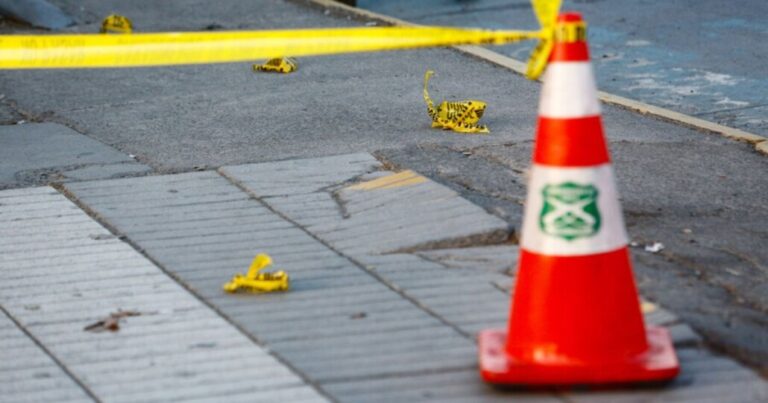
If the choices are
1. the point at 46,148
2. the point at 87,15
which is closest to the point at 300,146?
the point at 46,148

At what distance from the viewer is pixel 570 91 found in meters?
4.21

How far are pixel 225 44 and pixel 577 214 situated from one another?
1547 mm

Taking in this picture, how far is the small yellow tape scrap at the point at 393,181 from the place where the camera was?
6.23m

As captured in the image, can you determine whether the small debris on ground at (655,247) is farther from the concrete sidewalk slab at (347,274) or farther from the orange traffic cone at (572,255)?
the orange traffic cone at (572,255)

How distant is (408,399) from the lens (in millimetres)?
4086

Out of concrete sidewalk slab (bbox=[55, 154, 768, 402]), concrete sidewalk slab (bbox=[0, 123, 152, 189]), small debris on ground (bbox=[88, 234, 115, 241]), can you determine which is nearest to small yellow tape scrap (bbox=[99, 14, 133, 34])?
concrete sidewalk slab (bbox=[0, 123, 152, 189])

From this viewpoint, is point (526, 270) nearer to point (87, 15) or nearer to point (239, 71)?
point (239, 71)

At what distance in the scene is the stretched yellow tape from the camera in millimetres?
4789

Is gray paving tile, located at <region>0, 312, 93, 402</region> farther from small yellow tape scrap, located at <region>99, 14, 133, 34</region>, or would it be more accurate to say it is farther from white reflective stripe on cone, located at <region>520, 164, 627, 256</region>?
small yellow tape scrap, located at <region>99, 14, 133, 34</region>

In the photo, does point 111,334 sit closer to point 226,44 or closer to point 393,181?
point 226,44

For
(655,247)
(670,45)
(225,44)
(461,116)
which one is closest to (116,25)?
(670,45)

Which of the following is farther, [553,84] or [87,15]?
[87,15]

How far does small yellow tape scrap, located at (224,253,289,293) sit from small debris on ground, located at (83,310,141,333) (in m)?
0.36

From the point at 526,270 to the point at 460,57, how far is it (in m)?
5.87
